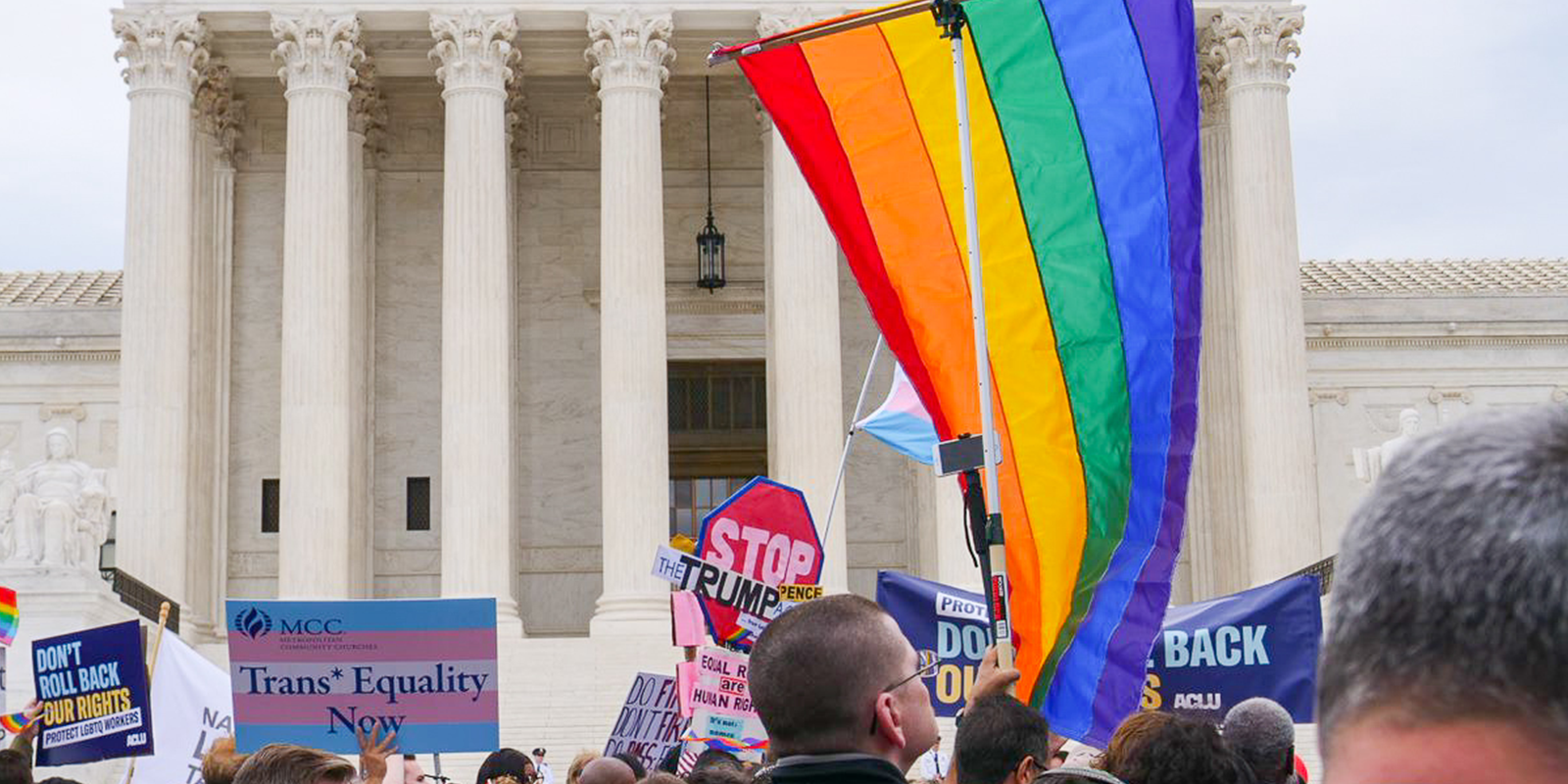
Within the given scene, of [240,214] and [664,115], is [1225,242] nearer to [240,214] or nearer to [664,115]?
[664,115]

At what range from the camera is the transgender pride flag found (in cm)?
2105

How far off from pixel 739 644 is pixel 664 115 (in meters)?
29.8

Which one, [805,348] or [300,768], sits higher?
[805,348]

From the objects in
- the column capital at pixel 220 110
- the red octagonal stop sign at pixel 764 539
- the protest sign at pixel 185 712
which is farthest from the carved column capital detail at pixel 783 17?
the protest sign at pixel 185 712

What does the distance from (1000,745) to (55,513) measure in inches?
1112

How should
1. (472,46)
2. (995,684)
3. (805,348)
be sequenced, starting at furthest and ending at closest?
(472,46) → (805,348) → (995,684)

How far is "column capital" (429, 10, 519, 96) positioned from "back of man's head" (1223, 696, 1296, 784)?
33.3m

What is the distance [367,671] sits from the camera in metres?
12.2

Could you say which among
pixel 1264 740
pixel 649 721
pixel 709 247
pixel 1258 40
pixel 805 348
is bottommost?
pixel 649 721

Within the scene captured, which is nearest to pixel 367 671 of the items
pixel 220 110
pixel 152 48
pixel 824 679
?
pixel 824 679

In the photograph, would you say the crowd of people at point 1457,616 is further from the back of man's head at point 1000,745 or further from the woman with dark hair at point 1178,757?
the back of man's head at point 1000,745

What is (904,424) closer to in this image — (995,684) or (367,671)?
(367,671)

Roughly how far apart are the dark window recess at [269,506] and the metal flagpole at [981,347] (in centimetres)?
3235

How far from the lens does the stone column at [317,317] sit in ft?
121
